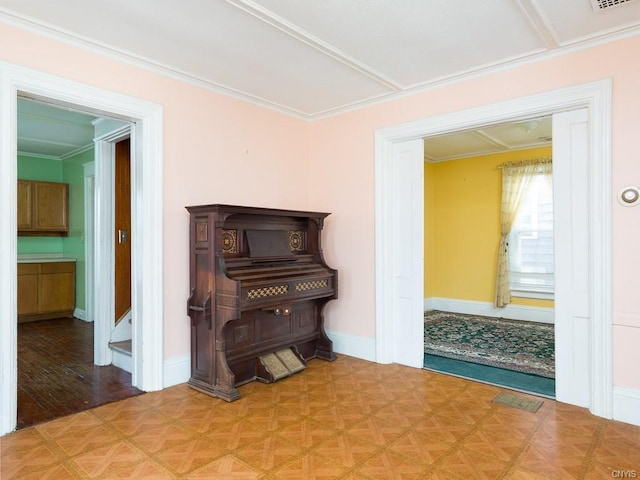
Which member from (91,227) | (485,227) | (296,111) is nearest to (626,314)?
(296,111)

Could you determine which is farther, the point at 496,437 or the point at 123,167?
the point at 123,167

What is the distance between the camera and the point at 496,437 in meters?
2.58

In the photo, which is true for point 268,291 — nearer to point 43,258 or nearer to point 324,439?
point 324,439

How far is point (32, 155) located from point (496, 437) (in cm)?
769

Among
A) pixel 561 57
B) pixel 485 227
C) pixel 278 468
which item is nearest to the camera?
pixel 278 468

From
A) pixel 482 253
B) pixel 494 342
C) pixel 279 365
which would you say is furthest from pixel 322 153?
pixel 482 253

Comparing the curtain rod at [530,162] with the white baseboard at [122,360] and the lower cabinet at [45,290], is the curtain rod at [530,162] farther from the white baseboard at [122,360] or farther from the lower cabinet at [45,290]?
the lower cabinet at [45,290]

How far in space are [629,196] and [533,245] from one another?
358 cm

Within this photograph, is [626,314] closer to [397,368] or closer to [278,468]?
[397,368]

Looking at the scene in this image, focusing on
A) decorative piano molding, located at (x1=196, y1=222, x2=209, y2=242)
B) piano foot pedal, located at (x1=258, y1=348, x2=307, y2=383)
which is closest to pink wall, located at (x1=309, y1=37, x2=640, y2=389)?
piano foot pedal, located at (x1=258, y1=348, x2=307, y2=383)

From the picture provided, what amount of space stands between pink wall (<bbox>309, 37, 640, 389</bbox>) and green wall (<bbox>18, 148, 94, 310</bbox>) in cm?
429

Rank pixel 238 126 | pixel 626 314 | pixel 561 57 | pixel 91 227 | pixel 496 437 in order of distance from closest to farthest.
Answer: pixel 496 437, pixel 626 314, pixel 561 57, pixel 238 126, pixel 91 227

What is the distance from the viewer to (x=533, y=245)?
6.18 m

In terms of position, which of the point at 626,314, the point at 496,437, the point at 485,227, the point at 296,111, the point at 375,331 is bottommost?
the point at 496,437
